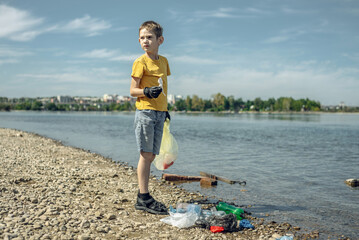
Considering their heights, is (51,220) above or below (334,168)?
above

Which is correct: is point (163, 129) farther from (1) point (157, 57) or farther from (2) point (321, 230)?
(2) point (321, 230)

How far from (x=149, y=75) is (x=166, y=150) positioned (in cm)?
150

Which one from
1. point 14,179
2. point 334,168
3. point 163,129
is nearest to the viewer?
point 163,129

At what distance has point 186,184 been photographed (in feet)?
33.1

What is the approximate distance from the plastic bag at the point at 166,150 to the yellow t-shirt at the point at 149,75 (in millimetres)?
564

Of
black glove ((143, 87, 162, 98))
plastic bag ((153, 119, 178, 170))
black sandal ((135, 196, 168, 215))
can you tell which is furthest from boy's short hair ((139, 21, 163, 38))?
black sandal ((135, 196, 168, 215))

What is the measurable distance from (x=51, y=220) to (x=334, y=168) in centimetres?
1360

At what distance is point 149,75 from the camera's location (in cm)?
541

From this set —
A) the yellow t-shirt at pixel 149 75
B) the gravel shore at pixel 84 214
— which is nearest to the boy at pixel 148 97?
the yellow t-shirt at pixel 149 75

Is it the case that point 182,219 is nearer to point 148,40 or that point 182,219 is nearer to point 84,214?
point 84,214

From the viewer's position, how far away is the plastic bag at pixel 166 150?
593 cm

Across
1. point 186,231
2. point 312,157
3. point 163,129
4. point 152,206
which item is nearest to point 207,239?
point 186,231

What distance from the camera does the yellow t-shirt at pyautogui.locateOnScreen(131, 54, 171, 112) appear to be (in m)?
5.29

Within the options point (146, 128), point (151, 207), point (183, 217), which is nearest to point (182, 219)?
point (183, 217)
